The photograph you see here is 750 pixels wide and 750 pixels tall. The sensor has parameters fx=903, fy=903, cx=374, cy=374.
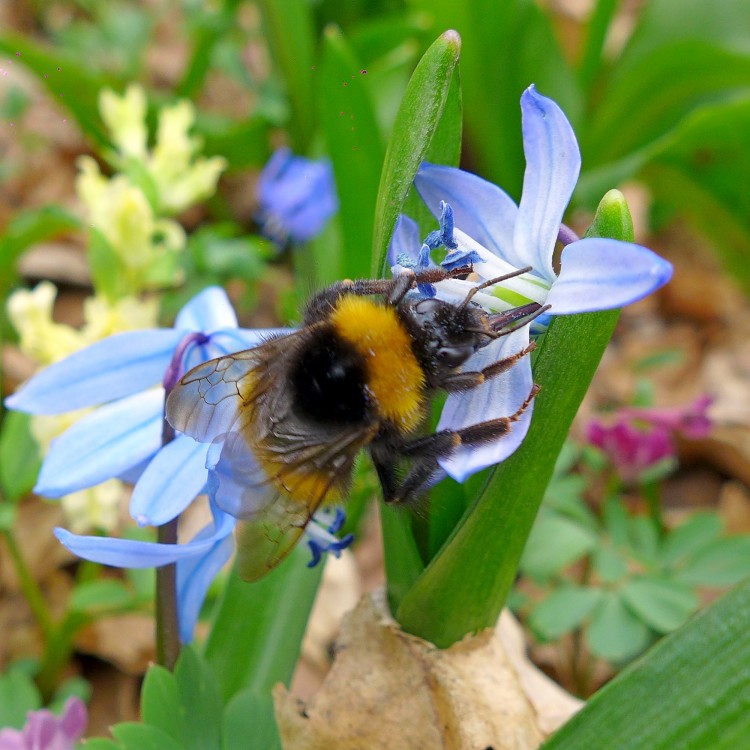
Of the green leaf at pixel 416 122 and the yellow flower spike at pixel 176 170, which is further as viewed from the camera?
the yellow flower spike at pixel 176 170

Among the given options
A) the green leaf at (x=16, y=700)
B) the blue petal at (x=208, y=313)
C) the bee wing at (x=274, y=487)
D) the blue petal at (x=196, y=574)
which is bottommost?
the green leaf at (x=16, y=700)

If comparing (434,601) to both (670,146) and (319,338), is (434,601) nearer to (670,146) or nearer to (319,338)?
(319,338)

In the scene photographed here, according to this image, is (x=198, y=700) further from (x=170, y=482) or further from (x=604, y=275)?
(x=604, y=275)

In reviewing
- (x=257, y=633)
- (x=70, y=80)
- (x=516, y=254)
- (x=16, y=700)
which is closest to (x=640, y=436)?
(x=257, y=633)

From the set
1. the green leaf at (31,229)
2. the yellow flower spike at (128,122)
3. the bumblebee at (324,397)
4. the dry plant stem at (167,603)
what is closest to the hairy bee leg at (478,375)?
the bumblebee at (324,397)

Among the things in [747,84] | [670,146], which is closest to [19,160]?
[670,146]

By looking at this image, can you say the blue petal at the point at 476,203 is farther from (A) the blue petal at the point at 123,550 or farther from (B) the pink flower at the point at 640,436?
(B) the pink flower at the point at 640,436
